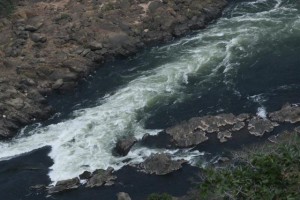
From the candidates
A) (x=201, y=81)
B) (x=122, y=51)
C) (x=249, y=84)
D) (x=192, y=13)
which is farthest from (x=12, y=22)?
(x=249, y=84)

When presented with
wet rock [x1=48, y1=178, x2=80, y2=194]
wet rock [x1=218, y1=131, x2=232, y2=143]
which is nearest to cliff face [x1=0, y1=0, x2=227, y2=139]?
wet rock [x1=48, y1=178, x2=80, y2=194]

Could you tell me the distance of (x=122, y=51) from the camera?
149 feet

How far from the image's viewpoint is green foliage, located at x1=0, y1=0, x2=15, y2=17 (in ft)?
164

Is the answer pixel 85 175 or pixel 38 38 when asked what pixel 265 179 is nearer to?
pixel 85 175

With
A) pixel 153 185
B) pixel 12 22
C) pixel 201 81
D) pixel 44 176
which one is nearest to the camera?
pixel 153 185

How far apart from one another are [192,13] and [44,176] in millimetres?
23364

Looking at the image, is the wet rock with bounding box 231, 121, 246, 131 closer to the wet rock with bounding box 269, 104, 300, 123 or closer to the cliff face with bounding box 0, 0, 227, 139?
the wet rock with bounding box 269, 104, 300, 123

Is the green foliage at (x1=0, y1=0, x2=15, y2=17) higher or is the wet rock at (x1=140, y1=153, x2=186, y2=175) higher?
the green foliage at (x1=0, y1=0, x2=15, y2=17)

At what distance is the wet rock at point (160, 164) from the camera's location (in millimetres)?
31064

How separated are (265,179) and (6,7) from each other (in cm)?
4189

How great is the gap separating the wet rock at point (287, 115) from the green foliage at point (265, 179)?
19604 millimetres

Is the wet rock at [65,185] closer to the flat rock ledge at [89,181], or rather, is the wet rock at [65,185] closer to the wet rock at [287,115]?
the flat rock ledge at [89,181]

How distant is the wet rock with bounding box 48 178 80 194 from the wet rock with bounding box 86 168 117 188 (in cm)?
A: 74

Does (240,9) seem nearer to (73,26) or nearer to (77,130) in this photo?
(73,26)
